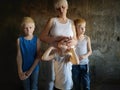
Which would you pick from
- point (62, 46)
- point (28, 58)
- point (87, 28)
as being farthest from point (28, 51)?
point (87, 28)

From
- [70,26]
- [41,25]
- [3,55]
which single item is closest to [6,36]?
[3,55]

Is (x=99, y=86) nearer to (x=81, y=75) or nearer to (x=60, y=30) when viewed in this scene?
(x=81, y=75)

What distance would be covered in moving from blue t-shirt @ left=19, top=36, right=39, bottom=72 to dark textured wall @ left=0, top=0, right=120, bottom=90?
3.57 feet

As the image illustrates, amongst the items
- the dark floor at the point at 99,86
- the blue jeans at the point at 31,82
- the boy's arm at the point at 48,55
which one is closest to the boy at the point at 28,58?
the blue jeans at the point at 31,82

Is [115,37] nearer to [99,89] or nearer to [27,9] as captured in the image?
[99,89]

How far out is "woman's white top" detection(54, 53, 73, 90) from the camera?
231cm

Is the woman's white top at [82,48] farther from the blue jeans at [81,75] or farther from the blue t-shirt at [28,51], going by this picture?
the blue t-shirt at [28,51]

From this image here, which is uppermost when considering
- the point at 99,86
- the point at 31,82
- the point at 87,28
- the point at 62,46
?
the point at 87,28

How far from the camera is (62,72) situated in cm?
231

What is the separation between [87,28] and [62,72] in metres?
1.42

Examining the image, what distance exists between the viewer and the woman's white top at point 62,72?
2309 millimetres

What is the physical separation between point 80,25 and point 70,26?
0.97ft

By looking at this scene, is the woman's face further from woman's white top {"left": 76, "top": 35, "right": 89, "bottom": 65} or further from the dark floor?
the dark floor

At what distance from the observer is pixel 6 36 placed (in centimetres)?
353
